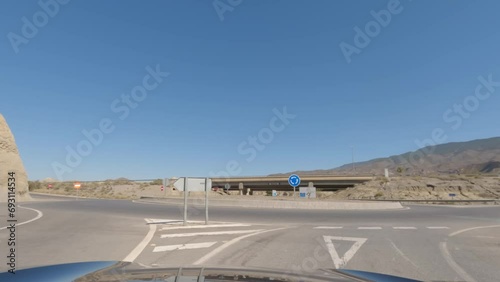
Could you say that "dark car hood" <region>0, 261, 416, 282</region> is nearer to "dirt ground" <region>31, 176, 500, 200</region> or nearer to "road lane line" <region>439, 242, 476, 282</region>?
"road lane line" <region>439, 242, 476, 282</region>

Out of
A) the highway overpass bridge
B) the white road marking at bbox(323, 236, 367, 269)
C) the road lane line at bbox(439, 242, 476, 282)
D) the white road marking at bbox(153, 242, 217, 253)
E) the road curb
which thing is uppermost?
the highway overpass bridge

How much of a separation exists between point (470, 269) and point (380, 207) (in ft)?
82.4

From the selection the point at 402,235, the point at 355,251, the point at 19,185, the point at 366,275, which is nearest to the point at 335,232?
the point at 402,235

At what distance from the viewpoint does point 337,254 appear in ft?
29.1

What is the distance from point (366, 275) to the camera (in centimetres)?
343

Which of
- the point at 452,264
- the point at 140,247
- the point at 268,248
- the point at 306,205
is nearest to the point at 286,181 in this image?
the point at 306,205

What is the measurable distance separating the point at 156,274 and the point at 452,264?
6.88 meters

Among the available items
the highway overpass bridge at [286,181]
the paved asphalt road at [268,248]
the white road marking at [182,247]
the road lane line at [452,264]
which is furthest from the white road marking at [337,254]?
the highway overpass bridge at [286,181]

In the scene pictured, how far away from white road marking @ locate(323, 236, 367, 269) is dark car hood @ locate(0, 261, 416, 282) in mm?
4386

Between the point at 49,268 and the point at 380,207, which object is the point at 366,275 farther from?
the point at 380,207

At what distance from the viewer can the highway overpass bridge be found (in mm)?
79062

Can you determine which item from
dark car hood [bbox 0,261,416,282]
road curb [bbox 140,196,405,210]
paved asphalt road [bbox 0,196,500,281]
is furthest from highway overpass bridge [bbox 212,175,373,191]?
Result: dark car hood [bbox 0,261,416,282]

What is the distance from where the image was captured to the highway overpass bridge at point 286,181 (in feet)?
259

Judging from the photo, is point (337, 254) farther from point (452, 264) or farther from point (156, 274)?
point (156, 274)
